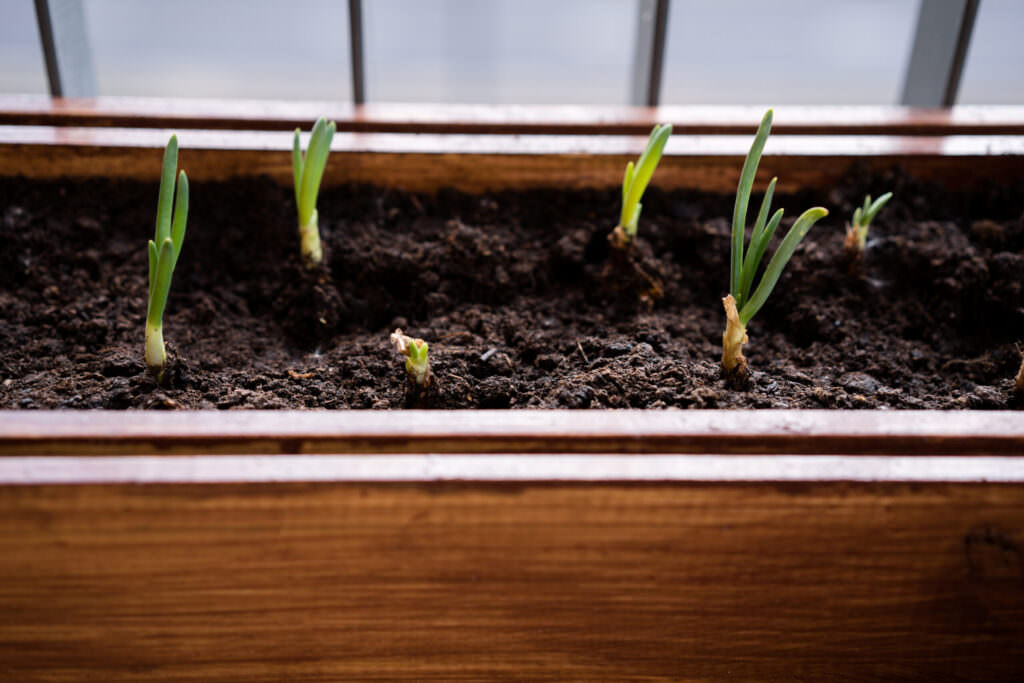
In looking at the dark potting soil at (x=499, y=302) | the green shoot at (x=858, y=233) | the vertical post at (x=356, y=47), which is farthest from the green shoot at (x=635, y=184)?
the vertical post at (x=356, y=47)

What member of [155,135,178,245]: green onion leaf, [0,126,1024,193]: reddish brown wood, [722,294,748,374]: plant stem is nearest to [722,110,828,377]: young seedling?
[722,294,748,374]: plant stem

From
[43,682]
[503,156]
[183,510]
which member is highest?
[503,156]

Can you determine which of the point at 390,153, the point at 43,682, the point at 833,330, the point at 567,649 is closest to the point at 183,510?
the point at 43,682

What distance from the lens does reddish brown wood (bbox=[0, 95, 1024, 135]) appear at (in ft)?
4.14

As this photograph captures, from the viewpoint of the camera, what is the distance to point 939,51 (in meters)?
1.49

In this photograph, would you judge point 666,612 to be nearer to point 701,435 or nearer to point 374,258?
point 701,435

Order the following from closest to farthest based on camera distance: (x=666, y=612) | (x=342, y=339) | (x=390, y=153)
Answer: (x=666, y=612), (x=342, y=339), (x=390, y=153)

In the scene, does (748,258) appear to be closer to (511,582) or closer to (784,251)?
(784,251)

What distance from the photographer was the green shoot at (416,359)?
2.86 feet

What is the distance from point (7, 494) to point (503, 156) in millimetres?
793

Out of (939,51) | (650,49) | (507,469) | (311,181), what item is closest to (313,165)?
(311,181)

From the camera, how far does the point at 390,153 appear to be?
1231mm

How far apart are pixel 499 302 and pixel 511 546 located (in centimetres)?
43

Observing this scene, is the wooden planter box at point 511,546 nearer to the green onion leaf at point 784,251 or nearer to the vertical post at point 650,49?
the green onion leaf at point 784,251
